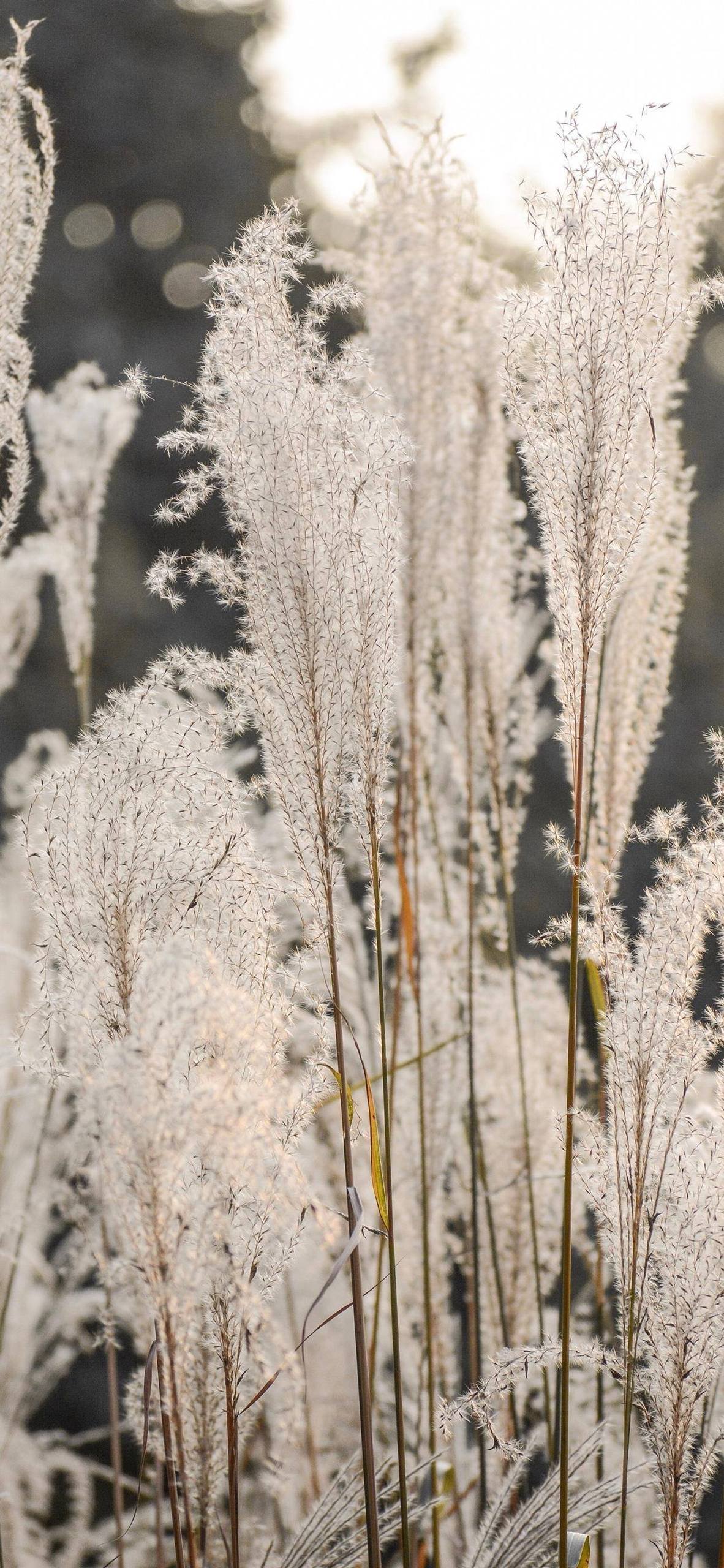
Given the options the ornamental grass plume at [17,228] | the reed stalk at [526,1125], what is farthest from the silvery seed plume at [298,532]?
the reed stalk at [526,1125]

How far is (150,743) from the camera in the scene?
2.36ft

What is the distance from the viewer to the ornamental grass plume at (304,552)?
0.69 meters

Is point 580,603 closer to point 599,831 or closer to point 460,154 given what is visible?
point 599,831

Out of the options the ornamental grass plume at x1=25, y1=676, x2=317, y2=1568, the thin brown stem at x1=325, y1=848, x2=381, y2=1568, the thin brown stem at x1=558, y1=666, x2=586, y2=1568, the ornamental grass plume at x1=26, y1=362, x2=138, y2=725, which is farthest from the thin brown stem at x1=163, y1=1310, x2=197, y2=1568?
the ornamental grass plume at x1=26, y1=362, x2=138, y2=725

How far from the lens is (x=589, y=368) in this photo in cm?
71

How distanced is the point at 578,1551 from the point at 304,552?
2.69ft

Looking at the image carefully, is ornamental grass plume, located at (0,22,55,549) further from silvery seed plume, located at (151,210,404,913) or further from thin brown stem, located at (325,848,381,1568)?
thin brown stem, located at (325,848,381,1568)

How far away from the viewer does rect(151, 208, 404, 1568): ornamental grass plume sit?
69cm

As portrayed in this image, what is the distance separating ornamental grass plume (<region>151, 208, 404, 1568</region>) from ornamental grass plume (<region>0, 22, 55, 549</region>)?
0.25 metres

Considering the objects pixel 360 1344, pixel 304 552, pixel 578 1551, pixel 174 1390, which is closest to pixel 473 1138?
pixel 578 1551

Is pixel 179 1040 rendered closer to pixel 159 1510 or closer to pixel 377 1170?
pixel 377 1170

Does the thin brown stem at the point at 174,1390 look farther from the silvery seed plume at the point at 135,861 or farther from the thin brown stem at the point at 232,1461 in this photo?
the silvery seed plume at the point at 135,861

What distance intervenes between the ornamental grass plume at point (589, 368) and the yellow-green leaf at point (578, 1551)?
84 mm

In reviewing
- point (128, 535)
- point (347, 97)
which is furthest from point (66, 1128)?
point (347, 97)
